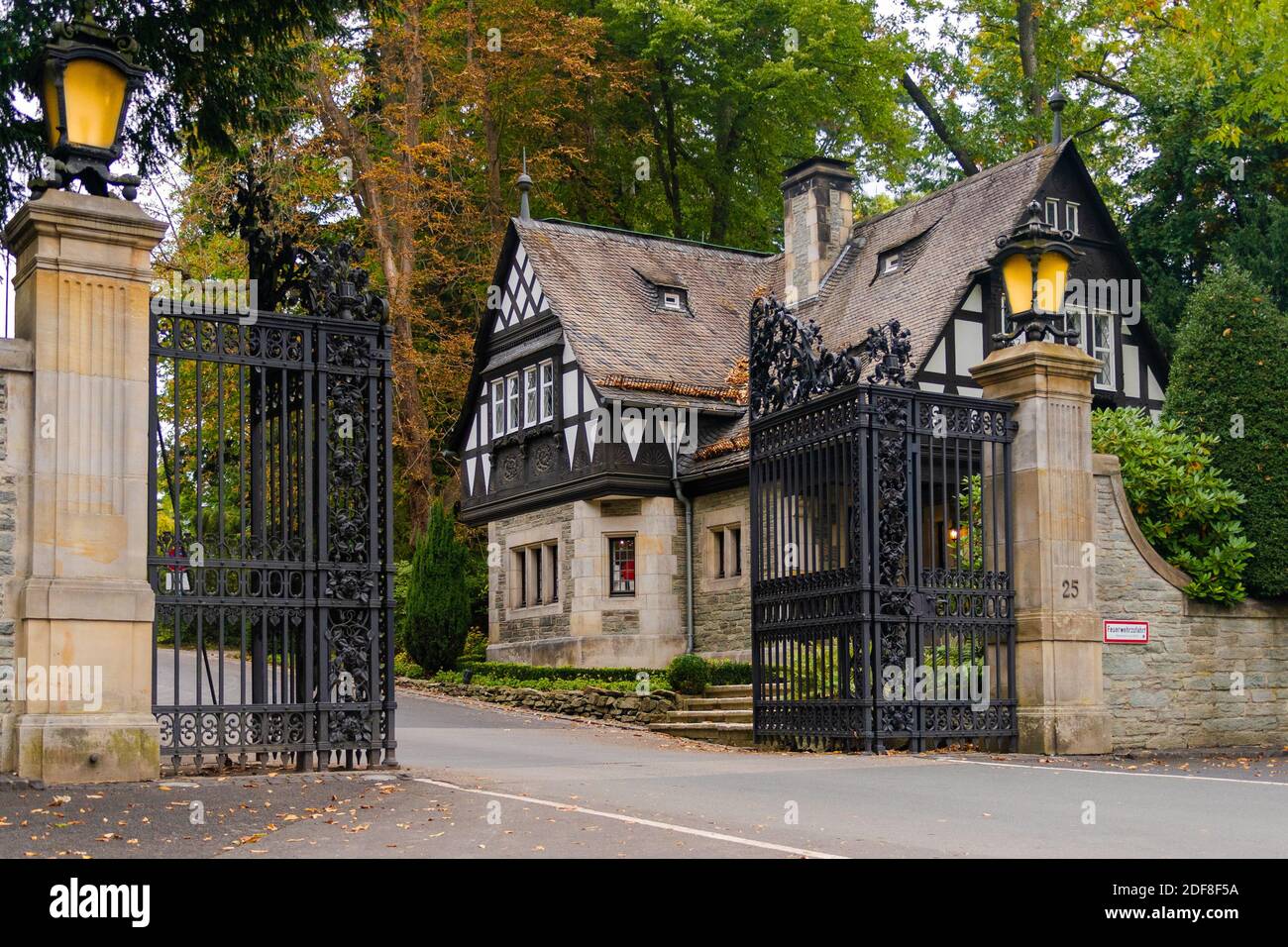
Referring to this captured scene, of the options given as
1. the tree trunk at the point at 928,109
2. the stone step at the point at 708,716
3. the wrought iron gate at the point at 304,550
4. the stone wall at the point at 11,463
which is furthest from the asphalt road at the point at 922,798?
the tree trunk at the point at 928,109

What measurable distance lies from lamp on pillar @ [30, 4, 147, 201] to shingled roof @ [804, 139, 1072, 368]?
17.2m

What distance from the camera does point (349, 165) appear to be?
105 ft

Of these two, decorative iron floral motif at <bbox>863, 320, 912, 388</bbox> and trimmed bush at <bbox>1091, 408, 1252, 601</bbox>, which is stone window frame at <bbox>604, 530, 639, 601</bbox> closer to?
trimmed bush at <bbox>1091, 408, 1252, 601</bbox>

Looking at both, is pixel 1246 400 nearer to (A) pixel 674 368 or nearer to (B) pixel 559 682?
(B) pixel 559 682

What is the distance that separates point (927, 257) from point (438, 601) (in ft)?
36.3

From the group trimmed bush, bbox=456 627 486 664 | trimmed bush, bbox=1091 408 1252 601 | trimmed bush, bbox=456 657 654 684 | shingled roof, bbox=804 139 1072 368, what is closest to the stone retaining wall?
trimmed bush, bbox=456 657 654 684

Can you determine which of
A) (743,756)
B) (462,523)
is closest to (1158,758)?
(743,756)

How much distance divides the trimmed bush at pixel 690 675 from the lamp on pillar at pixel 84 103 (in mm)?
12686

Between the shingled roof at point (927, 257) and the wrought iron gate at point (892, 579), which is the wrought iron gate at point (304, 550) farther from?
the shingled roof at point (927, 257)

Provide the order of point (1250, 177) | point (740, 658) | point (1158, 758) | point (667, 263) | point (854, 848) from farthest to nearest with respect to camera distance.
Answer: point (667, 263), point (1250, 177), point (740, 658), point (1158, 758), point (854, 848)

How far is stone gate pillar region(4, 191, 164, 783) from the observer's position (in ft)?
30.6

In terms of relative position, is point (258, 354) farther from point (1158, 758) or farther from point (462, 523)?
point (462, 523)

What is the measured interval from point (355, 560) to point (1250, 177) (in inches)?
937

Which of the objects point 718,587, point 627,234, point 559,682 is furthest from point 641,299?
point 559,682
